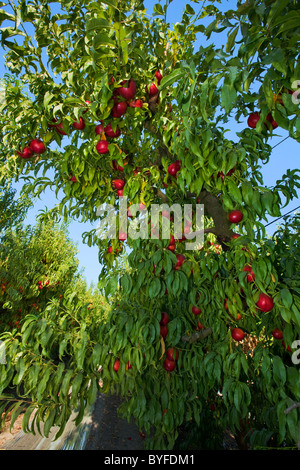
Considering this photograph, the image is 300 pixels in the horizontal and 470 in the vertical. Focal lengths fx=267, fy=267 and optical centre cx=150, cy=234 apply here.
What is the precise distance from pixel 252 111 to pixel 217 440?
3507 millimetres

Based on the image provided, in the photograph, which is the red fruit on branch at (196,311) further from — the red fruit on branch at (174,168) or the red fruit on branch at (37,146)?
the red fruit on branch at (37,146)

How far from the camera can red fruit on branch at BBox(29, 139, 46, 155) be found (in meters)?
1.62

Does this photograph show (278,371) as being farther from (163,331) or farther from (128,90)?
(128,90)

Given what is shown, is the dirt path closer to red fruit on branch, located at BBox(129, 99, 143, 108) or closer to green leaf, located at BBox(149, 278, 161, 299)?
green leaf, located at BBox(149, 278, 161, 299)

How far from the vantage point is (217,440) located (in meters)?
3.12

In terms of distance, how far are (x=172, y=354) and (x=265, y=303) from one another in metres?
0.78

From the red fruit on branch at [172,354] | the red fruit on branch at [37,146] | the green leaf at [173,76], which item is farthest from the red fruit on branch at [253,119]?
the red fruit on branch at [172,354]

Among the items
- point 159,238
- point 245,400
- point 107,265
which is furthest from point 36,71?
point 245,400

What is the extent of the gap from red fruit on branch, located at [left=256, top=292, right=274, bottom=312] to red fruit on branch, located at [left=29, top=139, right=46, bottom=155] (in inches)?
60.6

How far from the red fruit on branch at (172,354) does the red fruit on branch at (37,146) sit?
1.58 metres

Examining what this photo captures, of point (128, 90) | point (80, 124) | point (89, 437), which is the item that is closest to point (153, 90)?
point (128, 90)

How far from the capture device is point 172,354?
1.87 metres
